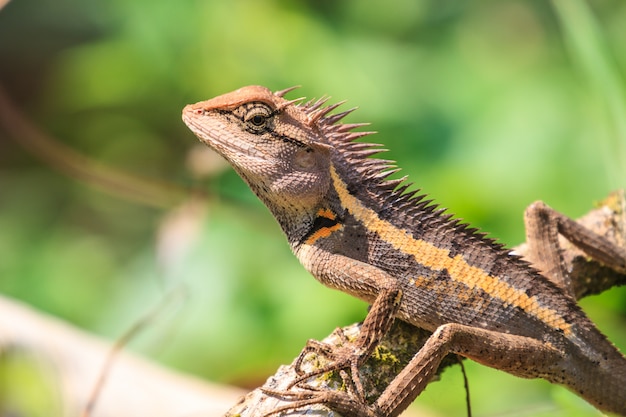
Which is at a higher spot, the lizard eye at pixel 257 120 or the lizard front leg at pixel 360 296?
the lizard eye at pixel 257 120

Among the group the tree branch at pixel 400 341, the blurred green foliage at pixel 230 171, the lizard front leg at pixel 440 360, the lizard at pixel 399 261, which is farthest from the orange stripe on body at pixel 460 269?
the blurred green foliage at pixel 230 171

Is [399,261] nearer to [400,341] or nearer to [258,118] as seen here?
[400,341]

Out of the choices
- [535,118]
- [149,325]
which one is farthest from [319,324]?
[535,118]

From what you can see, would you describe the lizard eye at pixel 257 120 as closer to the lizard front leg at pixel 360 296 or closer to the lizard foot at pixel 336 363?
the lizard front leg at pixel 360 296

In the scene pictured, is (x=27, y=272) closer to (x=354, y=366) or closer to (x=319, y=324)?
(x=319, y=324)

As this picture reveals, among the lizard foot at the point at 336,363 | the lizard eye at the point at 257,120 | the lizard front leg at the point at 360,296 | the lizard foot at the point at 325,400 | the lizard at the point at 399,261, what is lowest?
the lizard foot at the point at 325,400

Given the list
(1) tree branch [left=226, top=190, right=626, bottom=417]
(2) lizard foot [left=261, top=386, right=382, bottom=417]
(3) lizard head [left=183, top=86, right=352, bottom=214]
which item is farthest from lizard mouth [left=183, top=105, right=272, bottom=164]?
(2) lizard foot [left=261, top=386, right=382, bottom=417]

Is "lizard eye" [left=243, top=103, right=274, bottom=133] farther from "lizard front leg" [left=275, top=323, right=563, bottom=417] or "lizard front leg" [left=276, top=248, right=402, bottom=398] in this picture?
"lizard front leg" [left=275, top=323, right=563, bottom=417]
